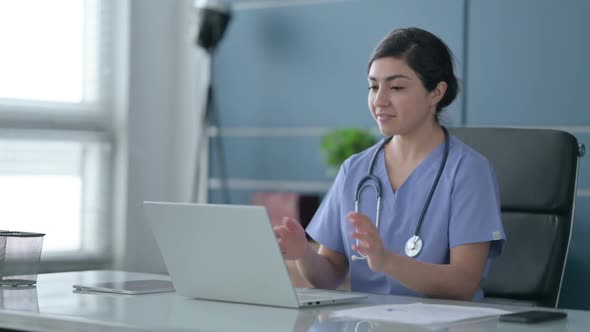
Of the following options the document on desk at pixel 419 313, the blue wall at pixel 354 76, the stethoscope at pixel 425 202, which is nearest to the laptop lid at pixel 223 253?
the document on desk at pixel 419 313

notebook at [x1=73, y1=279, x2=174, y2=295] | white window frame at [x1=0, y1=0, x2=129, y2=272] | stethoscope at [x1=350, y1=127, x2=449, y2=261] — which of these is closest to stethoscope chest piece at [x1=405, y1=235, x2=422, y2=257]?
stethoscope at [x1=350, y1=127, x2=449, y2=261]

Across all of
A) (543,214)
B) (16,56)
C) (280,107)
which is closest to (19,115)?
(16,56)

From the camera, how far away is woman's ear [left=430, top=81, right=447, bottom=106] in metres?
2.11

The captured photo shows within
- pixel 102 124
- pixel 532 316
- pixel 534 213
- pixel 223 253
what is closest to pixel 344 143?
pixel 102 124

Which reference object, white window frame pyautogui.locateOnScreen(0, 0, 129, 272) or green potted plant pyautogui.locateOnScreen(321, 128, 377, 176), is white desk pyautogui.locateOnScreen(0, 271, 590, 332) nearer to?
green potted plant pyautogui.locateOnScreen(321, 128, 377, 176)

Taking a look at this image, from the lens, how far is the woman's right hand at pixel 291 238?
6.12ft

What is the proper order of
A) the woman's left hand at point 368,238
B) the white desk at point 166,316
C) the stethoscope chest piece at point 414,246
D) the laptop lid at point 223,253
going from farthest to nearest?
the stethoscope chest piece at point 414,246 → the woman's left hand at point 368,238 → the laptop lid at point 223,253 → the white desk at point 166,316

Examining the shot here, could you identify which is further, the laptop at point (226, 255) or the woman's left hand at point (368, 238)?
the woman's left hand at point (368, 238)

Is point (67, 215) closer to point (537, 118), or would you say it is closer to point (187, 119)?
point (187, 119)

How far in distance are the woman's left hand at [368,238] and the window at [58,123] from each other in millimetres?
2459

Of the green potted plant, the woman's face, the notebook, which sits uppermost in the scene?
the woman's face

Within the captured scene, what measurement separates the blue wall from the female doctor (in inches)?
46.0

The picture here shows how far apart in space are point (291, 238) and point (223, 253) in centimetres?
37

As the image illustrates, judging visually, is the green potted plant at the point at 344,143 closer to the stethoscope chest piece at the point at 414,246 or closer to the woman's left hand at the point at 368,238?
the stethoscope chest piece at the point at 414,246
